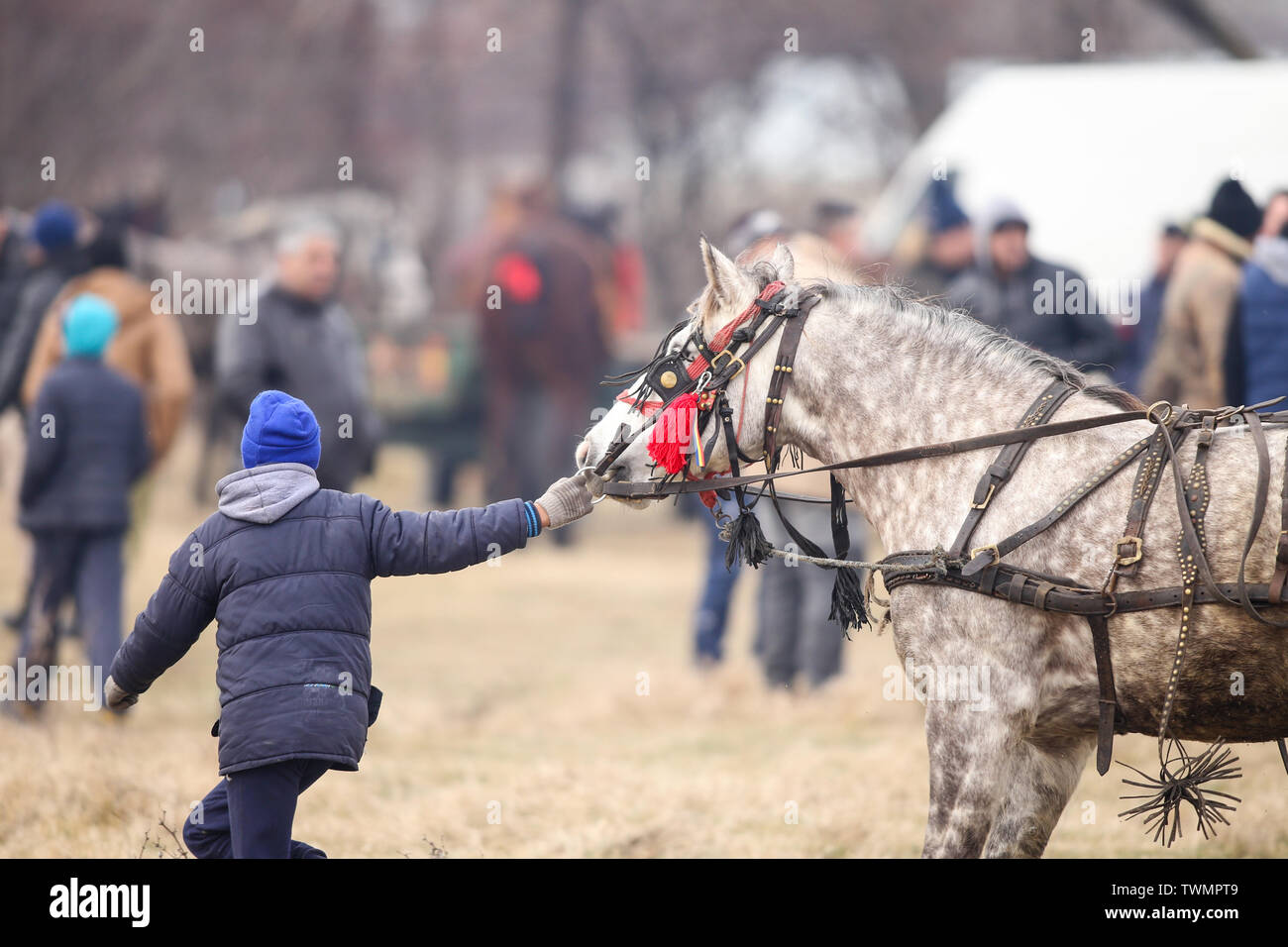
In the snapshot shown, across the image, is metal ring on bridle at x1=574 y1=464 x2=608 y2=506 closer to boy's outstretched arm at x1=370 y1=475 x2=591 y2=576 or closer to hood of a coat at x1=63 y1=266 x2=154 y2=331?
boy's outstretched arm at x1=370 y1=475 x2=591 y2=576

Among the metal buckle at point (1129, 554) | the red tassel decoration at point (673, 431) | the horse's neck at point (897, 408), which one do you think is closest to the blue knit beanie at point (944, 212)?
the horse's neck at point (897, 408)

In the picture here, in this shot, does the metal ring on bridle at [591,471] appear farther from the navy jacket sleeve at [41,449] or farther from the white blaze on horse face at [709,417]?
the navy jacket sleeve at [41,449]

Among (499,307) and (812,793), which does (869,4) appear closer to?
(499,307)

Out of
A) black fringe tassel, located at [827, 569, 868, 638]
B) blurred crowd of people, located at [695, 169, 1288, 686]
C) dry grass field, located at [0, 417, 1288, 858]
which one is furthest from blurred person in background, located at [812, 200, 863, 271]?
black fringe tassel, located at [827, 569, 868, 638]

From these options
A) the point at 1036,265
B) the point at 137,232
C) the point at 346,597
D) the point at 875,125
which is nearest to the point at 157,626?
the point at 346,597

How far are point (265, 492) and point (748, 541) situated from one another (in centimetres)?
143

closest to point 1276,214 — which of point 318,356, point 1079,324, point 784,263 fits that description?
point 1079,324

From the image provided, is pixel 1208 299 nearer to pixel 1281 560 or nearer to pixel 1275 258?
pixel 1275 258

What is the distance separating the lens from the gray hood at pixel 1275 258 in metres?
6.88

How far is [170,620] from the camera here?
379 cm

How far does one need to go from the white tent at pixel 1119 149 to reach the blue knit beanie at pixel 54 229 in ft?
24.6

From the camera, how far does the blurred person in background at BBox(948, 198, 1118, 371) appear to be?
7922 mm
